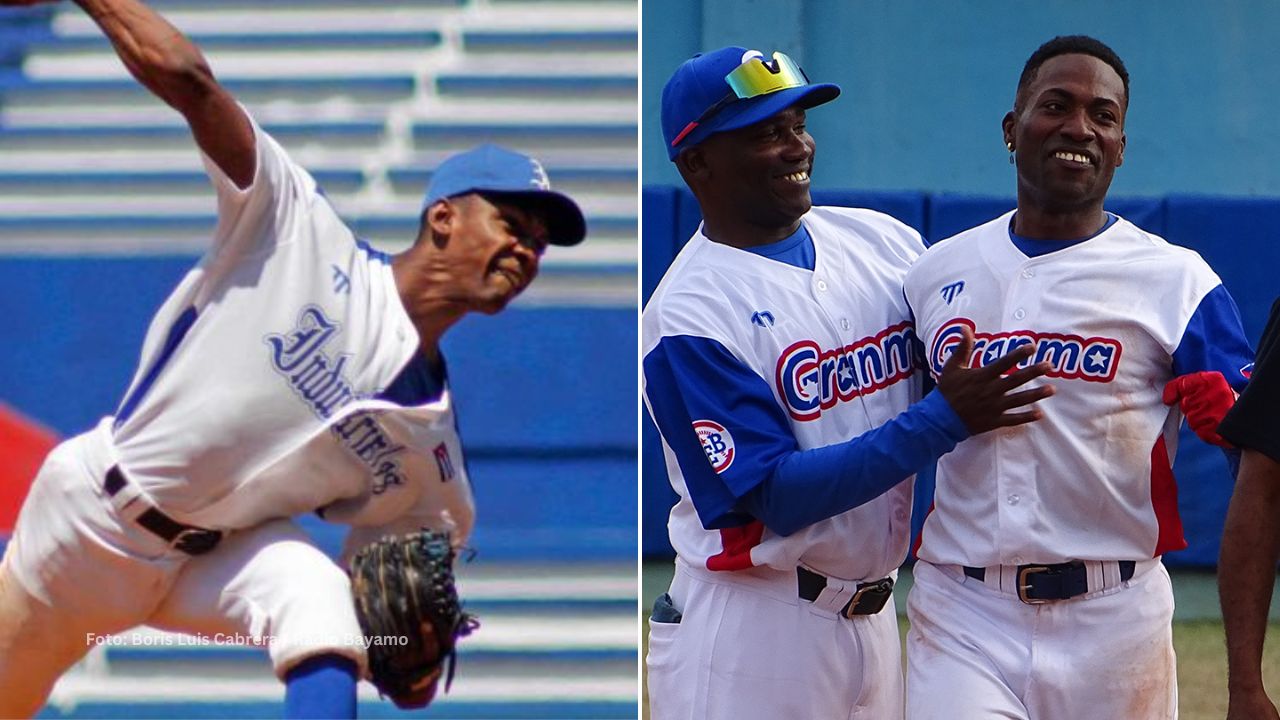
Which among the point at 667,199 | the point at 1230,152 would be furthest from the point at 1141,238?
the point at 1230,152

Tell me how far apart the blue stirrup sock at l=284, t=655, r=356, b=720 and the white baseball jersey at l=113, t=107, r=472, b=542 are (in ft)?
0.89

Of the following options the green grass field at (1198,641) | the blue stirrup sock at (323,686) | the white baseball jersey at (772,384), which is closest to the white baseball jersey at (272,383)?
the blue stirrup sock at (323,686)

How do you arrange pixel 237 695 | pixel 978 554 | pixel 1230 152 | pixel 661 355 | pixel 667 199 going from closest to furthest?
1. pixel 978 554
2. pixel 661 355
3. pixel 237 695
4. pixel 667 199
5. pixel 1230 152

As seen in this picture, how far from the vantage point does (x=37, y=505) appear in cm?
322

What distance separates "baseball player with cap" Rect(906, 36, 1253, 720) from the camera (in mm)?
2799

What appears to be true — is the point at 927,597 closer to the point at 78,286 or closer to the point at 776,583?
the point at 776,583

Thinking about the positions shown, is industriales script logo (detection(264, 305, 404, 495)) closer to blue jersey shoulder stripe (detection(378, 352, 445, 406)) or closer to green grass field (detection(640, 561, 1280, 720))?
blue jersey shoulder stripe (detection(378, 352, 445, 406))

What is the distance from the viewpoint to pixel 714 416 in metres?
A: 2.98

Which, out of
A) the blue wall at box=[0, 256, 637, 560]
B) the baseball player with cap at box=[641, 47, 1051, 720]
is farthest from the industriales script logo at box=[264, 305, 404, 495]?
the baseball player with cap at box=[641, 47, 1051, 720]

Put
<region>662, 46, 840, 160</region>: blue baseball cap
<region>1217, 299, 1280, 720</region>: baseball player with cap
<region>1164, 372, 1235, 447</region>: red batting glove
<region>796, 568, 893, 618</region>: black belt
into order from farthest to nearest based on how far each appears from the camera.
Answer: <region>662, 46, 840, 160</region>: blue baseball cap < <region>796, 568, 893, 618</region>: black belt < <region>1164, 372, 1235, 447</region>: red batting glove < <region>1217, 299, 1280, 720</region>: baseball player with cap

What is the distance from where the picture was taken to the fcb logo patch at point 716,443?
2961 mm

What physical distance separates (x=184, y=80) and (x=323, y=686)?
1.18m

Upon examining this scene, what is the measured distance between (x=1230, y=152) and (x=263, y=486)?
5.97m

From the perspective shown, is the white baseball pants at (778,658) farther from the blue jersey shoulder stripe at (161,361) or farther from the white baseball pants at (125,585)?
the blue jersey shoulder stripe at (161,361)
